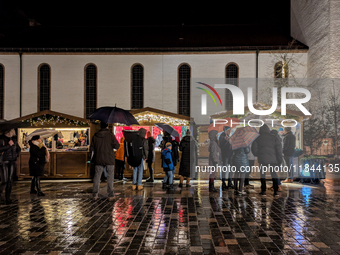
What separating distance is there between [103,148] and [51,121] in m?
6.41

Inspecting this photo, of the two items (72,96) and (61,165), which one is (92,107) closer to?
(72,96)

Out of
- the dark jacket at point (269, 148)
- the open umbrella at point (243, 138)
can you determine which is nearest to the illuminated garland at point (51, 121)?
the open umbrella at point (243, 138)

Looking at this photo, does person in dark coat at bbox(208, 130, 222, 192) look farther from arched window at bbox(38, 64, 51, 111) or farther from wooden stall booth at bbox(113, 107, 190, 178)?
arched window at bbox(38, 64, 51, 111)

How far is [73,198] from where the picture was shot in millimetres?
9148

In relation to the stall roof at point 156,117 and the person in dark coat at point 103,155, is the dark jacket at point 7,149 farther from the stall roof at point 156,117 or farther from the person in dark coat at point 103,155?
the stall roof at point 156,117

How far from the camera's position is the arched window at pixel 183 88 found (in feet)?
80.1

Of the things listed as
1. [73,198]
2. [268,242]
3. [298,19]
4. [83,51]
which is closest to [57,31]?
[83,51]

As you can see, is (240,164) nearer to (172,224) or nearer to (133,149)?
(133,149)

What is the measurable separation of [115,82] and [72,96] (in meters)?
3.27

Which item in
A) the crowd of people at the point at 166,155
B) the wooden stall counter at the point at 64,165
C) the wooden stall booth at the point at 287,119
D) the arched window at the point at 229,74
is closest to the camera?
the crowd of people at the point at 166,155

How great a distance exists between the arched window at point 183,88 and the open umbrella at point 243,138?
46.0 feet

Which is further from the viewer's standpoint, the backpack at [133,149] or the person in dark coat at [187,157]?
the person in dark coat at [187,157]

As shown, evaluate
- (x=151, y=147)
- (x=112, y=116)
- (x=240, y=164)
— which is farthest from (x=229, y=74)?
(x=112, y=116)

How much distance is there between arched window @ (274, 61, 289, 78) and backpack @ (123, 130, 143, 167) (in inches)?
645
